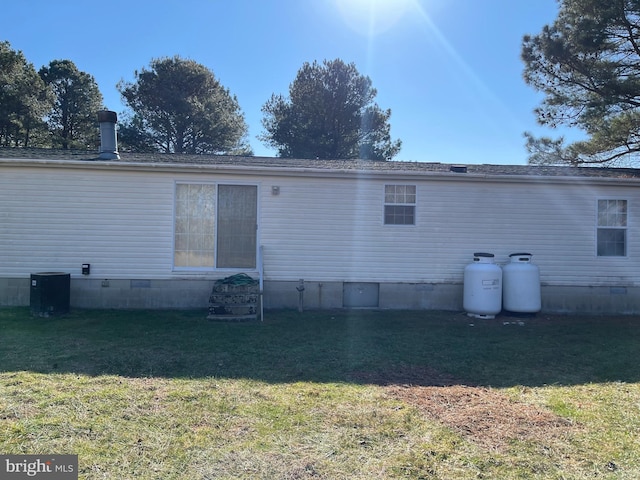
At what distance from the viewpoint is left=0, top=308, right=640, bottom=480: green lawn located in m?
2.72

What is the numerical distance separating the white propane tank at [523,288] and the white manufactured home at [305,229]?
2.13 ft

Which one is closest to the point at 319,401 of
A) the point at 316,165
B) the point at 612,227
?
the point at 316,165

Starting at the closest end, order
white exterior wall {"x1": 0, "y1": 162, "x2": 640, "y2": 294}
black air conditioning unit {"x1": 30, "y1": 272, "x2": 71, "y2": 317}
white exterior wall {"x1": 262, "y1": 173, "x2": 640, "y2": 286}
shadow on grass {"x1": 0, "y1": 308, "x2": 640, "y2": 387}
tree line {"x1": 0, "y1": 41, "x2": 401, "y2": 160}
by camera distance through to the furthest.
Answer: shadow on grass {"x1": 0, "y1": 308, "x2": 640, "y2": 387} → black air conditioning unit {"x1": 30, "y1": 272, "x2": 71, "y2": 317} → white exterior wall {"x1": 0, "y1": 162, "x2": 640, "y2": 294} → white exterior wall {"x1": 262, "y1": 173, "x2": 640, "y2": 286} → tree line {"x1": 0, "y1": 41, "x2": 401, "y2": 160}

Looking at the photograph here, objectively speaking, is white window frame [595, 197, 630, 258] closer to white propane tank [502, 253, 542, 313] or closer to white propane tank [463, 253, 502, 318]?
white propane tank [502, 253, 542, 313]

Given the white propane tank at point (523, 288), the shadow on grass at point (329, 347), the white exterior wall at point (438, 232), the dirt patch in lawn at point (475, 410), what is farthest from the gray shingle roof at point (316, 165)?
the dirt patch in lawn at point (475, 410)

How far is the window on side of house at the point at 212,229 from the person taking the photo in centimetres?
802

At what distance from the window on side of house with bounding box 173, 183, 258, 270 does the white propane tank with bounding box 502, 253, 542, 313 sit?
195 inches

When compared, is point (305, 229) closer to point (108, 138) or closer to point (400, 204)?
point (400, 204)

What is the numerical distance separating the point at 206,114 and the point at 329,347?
20.8 m

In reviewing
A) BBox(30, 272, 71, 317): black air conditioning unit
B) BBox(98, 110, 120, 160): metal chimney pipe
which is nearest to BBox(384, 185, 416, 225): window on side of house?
BBox(98, 110, 120, 160): metal chimney pipe

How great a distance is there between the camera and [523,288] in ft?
25.6

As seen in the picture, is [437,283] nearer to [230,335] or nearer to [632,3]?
[230,335]

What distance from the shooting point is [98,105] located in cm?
2436

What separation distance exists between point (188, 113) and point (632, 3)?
2003 centimetres
